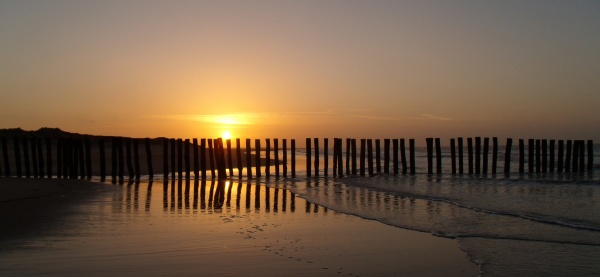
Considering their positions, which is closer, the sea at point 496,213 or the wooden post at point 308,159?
the sea at point 496,213

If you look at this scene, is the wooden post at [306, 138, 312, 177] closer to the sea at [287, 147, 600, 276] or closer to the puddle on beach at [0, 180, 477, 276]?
the sea at [287, 147, 600, 276]

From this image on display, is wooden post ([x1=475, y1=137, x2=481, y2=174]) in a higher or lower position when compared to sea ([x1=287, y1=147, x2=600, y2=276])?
higher

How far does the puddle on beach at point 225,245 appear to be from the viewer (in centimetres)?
636

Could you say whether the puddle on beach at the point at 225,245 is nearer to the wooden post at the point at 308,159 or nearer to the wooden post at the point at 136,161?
the wooden post at the point at 136,161

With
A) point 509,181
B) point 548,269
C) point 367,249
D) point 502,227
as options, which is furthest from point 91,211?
point 509,181

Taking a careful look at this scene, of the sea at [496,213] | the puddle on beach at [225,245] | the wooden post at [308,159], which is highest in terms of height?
the wooden post at [308,159]

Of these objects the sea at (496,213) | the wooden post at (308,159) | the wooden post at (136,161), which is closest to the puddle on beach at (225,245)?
the sea at (496,213)

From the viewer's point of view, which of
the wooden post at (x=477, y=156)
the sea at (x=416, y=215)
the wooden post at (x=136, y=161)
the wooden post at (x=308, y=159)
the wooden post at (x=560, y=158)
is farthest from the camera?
the wooden post at (x=560, y=158)

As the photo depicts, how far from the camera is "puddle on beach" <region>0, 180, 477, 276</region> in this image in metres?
6.36

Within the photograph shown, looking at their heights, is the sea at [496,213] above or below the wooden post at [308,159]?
below

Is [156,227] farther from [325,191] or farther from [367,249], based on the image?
[325,191]

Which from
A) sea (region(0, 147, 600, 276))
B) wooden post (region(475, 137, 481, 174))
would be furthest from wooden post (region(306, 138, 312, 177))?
wooden post (region(475, 137, 481, 174))

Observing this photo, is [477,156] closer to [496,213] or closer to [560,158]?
[560,158]

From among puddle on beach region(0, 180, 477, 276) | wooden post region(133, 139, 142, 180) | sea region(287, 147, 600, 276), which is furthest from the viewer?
wooden post region(133, 139, 142, 180)
